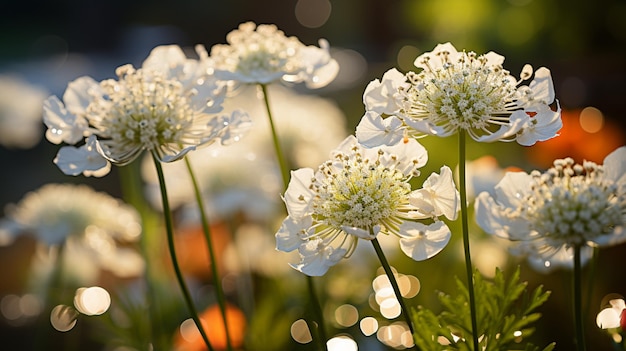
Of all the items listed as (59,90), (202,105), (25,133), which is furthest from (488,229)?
(59,90)

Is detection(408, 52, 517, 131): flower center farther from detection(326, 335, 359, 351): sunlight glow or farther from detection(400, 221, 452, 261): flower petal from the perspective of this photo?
detection(326, 335, 359, 351): sunlight glow

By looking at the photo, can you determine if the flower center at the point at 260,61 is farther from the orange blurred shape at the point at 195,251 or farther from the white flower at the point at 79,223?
the orange blurred shape at the point at 195,251

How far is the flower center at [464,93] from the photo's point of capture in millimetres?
354

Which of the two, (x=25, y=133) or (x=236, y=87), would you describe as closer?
(x=236, y=87)

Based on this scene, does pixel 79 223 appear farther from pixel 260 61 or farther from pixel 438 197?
pixel 438 197

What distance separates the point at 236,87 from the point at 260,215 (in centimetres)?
25

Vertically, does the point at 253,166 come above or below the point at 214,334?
above

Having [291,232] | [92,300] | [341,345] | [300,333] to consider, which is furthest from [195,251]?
[291,232]

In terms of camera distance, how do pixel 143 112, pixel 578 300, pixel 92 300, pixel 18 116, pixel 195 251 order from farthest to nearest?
1. pixel 18 116
2. pixel 195 251
3. pixel 92 300
4. pixel 143 112
5. pixel 578 300

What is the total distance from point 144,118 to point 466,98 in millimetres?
165

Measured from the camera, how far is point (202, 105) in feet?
1.40

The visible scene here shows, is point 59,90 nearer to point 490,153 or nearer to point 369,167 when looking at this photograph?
point 490,153

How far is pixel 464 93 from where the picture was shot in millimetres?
358

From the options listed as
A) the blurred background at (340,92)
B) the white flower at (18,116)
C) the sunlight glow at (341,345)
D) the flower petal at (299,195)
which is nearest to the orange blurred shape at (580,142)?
the blurred background at (340,92)
